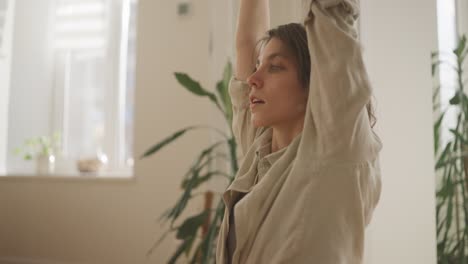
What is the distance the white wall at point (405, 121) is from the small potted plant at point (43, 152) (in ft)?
10.3

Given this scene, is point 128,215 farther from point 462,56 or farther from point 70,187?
point 462,56

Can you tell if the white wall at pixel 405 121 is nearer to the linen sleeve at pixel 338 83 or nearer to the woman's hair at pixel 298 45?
the woman's hair at pixel 298 45

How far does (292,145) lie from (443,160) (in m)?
0.96

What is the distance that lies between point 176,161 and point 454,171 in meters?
1.92

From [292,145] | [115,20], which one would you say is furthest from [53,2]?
[292,145]

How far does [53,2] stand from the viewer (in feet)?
13.7

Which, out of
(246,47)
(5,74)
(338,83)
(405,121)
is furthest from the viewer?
(5,74)

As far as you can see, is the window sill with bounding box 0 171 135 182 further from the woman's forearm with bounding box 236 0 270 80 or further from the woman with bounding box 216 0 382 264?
the woman with bounding box 216 0 382 264

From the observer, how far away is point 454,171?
1.56 meters

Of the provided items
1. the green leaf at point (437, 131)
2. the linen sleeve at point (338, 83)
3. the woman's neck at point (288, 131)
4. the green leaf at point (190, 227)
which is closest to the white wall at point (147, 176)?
the green leaf at point (190, 227)

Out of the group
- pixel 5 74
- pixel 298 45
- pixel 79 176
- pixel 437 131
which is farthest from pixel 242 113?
pixel 5 74

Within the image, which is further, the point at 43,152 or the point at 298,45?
the point at 43,152

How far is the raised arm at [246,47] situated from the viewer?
3.41 ft

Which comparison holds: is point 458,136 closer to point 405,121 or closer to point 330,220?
point 405,121
